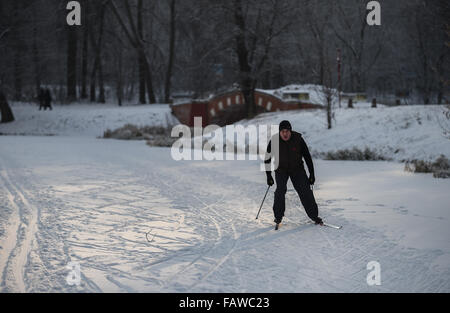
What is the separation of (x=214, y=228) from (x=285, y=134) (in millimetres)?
1940

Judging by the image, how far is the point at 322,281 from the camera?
570 centimetres

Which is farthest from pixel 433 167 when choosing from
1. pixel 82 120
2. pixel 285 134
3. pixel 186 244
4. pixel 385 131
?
pixel 82 120

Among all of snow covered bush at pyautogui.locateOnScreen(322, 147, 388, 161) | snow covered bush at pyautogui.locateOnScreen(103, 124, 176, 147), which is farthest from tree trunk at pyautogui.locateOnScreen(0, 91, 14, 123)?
snow covered bush at pyautogui.locateOnScreen(322, 147, 388, 161)

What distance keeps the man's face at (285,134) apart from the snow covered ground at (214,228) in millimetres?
1507

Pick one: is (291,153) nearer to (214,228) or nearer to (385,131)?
(214,228)

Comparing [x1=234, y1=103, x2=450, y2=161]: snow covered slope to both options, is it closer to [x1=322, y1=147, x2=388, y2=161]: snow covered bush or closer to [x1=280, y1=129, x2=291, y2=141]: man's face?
[x1=322, y1=147, x2=388, y2=161]: snow covered bush

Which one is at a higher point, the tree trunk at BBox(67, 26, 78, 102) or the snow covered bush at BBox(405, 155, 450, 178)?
the tree trunk at BBox(67, 26, 78, 102)

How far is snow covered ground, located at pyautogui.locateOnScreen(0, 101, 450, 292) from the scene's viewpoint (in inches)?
228

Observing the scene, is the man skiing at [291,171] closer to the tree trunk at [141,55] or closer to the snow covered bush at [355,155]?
the snow covered bush at [355,155]

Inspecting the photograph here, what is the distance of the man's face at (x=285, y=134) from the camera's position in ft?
26.2

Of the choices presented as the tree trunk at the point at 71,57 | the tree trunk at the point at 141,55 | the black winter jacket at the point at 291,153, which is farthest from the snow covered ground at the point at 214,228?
the tree trunk at the point at 71,57

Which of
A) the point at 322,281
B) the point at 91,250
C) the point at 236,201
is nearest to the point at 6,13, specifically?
the point at 236,201

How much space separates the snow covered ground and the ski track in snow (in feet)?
0.07

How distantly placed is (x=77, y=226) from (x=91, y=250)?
55.0 inches
